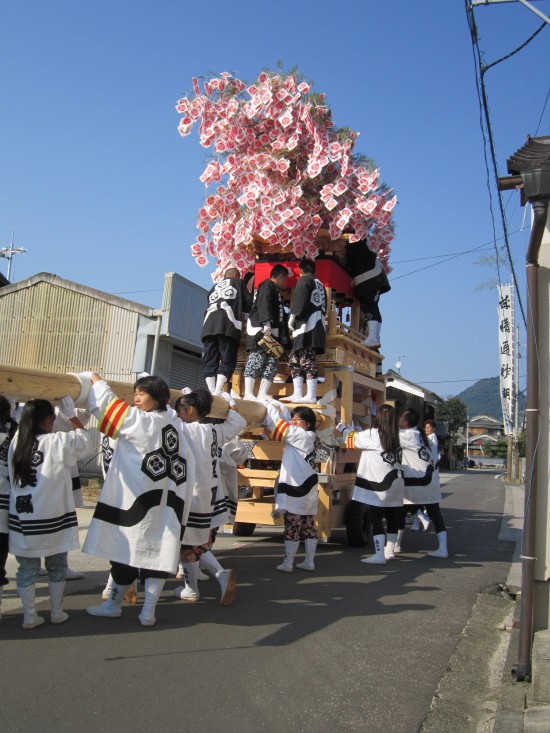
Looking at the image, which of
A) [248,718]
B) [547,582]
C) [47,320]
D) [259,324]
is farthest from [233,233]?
[47,320]

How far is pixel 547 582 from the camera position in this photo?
172 inches

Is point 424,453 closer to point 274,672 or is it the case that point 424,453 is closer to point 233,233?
point 233,233

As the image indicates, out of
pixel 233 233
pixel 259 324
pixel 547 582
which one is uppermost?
pixel 233 233

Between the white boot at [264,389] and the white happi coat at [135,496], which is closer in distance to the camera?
the white happi coat at [135,496]

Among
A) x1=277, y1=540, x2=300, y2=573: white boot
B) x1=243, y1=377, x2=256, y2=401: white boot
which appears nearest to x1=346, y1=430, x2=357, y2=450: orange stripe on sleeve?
x1=243, y1=377, x2=256, y2=401: white boot

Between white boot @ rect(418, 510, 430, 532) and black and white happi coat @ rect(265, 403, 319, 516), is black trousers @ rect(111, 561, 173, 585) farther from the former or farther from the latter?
white boot @ rect(418, 510, 430, 532)

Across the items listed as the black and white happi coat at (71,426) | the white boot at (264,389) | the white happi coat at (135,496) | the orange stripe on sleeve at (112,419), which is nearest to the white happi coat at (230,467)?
the black and white happi coat at (71,426)

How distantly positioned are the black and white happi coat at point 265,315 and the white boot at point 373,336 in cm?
224

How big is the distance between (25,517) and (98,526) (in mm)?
513

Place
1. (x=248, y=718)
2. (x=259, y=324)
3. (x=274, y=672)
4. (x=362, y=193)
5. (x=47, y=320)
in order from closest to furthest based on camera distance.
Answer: (x=248, y=718)
(x=274, y=672)
(x=259, y=324)
(x=362, y=193)
(x=47, y=320)

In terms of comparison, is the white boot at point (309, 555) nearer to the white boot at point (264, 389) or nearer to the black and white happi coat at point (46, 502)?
the white boot at point (264, 389)

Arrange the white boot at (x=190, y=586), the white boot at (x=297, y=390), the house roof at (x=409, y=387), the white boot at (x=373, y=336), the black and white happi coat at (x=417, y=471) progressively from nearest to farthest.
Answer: the white boot at (x=190, y=586) < the white boot at (x=297, y=390) < the black and white happi coat at (x=417, y=471) < the white boot at (x=373, y=336) < the house roof at (x=409, y=387)

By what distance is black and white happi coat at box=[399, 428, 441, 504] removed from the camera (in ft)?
28.6

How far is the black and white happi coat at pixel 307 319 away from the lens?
8.37 meters
